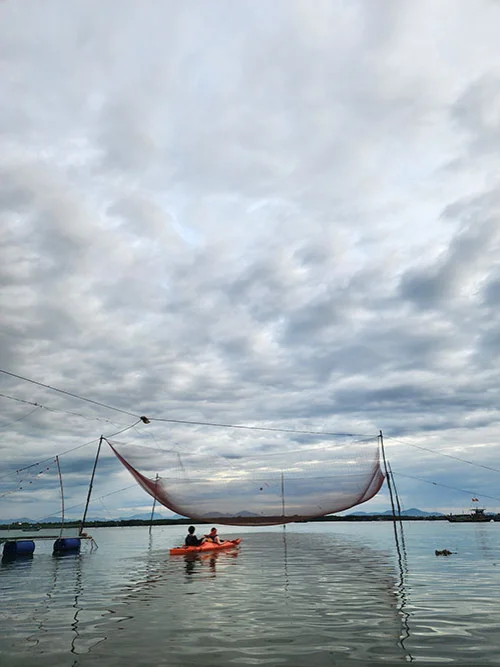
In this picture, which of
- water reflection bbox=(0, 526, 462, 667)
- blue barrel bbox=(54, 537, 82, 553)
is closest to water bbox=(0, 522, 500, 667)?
water reflection bbox=(0, 526, 462, 667)

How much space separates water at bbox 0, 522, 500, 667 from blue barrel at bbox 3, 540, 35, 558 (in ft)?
46.9

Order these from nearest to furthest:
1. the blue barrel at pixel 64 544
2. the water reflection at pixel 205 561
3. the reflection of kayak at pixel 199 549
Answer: the water reflection at pixel 205 561, the reflection of kayak at pixel 199 549, the blue barrel at pixel 64 544

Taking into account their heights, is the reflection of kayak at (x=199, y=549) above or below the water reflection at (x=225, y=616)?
above

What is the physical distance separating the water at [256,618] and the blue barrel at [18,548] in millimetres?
14301

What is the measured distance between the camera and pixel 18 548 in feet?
115

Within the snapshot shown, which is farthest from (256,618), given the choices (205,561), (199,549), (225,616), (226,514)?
(226,514)

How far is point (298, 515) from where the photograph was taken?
37812 millimetres

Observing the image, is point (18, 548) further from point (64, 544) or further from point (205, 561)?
point (205, 561)

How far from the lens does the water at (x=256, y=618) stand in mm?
8609

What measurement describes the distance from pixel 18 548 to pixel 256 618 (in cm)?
2959

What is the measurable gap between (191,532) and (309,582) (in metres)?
17.2

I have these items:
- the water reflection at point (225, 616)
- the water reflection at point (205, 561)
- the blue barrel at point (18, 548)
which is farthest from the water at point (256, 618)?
the blue barrel at point (18, 548)

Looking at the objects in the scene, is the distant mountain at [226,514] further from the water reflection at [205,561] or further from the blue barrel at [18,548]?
the blue barrel at [18,548]

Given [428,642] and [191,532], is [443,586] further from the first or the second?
[191,532]
